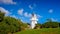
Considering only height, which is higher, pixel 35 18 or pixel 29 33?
pixel 35 18

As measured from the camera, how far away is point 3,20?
35.6 meters

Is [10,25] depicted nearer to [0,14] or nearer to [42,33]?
[0,14]

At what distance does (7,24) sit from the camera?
111ft

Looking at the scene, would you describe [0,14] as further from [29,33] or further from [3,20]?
[29,33]

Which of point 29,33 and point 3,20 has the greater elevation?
point 3,20

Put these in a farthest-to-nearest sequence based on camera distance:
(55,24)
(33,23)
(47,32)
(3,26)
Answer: (33,23) → (55,24) → (3,26) → (47,32)

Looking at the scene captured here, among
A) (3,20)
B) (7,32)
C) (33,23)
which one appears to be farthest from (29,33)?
(33,23)

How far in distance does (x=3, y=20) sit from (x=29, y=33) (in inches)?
294

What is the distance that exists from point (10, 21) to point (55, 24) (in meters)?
10.4

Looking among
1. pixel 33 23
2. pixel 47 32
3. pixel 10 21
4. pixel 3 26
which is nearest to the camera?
pixel 47 32

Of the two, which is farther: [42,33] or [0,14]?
[0,14]

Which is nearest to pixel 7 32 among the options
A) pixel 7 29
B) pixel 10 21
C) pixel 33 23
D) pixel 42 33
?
pixel 7 29

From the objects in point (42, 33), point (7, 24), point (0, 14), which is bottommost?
point (42, 33)

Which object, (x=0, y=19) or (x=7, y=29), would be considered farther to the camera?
(x=0, y=19)
